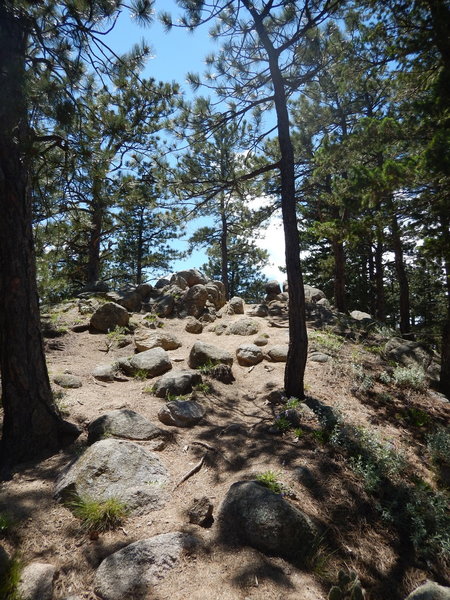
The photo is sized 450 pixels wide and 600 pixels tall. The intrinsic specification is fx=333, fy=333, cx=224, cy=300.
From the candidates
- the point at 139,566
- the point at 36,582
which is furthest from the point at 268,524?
the point at 36,582

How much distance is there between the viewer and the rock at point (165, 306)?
12031mm

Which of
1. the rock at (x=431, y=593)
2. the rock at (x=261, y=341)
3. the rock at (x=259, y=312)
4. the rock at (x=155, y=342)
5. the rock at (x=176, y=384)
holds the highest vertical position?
the rock at (x=259, y=312)

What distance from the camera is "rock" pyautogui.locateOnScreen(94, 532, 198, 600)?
2.68 meters

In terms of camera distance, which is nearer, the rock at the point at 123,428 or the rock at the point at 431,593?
the rock at the point at 431,593

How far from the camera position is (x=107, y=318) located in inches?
388

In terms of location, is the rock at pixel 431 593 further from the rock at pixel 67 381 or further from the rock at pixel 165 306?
the rock at pixel 165 306

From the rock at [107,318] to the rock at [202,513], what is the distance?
708 centimetres

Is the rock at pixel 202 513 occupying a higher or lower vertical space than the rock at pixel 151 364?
lower

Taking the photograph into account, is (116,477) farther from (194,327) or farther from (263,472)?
(194,327)

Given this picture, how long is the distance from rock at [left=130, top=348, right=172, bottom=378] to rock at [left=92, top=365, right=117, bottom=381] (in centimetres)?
40

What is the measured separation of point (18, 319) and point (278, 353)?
5733 mm

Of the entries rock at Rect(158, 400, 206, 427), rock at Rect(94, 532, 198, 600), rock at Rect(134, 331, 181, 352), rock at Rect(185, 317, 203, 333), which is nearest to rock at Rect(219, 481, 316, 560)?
rock at Rect(94, 532, 198, 600)

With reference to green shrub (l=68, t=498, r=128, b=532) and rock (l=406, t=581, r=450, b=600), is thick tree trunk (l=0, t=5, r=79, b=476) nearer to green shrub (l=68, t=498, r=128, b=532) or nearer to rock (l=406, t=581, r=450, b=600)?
green shrub (l=68, t=498, r=128, b=532)

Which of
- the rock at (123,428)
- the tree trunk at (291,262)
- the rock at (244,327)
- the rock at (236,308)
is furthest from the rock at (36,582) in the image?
the rock at (236,308)
